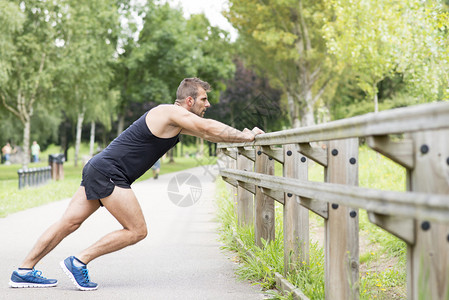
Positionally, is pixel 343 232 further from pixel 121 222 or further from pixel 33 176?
pixel 33 176

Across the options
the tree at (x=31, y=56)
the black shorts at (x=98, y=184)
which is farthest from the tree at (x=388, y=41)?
the tree at (x=31, y=56)

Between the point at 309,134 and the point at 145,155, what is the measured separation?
1.98m

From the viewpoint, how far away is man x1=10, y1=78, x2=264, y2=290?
525cm

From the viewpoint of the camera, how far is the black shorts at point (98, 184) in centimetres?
525

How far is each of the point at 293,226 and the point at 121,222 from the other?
1.46m

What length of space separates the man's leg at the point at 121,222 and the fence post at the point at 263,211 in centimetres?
126

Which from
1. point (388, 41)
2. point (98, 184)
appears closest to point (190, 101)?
point (98, 184)

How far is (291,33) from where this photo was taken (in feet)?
96.0

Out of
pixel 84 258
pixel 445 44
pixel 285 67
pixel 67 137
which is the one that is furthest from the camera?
pixel 67 137

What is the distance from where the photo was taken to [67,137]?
7075cm

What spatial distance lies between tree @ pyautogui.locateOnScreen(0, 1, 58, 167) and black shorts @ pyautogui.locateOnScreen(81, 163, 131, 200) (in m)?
A: 22.5

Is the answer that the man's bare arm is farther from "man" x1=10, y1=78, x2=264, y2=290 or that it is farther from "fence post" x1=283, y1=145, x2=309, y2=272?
"fence post" x1=283, y1=145, x2=309, y2=272

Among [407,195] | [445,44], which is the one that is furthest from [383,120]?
[445,44]

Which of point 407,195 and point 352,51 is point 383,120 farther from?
point 352,51
